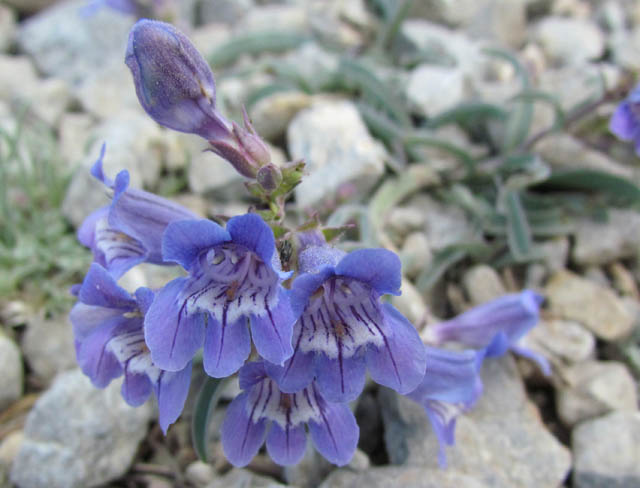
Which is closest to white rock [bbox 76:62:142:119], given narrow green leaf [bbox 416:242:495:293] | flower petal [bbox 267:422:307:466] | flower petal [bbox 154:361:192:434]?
narrow green leaf [bbox 416:242:495:293]

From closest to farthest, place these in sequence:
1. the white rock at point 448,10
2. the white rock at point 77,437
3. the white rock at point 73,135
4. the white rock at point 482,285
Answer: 1. the white rock at point 77,437
2. the white rock at point 482,285
3. the white rock at point 73,135
4. the white rock at point 448,10

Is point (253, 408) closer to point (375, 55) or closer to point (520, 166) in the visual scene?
point (520, 166)

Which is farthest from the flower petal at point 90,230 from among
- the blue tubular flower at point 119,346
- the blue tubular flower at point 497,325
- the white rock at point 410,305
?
the blue tubular flower at point 497,325

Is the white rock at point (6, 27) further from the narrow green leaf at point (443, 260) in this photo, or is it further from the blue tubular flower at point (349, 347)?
the blue tubular flower at point (349, 347)

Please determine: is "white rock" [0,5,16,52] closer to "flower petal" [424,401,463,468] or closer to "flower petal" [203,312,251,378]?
"flower petal" [203,312,251,378]

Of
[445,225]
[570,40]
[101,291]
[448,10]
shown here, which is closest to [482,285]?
[445,225]

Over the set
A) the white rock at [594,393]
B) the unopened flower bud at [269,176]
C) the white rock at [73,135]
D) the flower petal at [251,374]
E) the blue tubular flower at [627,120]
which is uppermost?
the unopened flower bud at [269,176]
